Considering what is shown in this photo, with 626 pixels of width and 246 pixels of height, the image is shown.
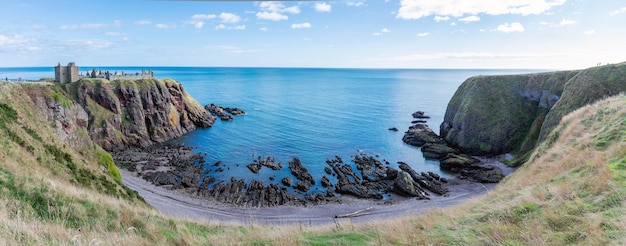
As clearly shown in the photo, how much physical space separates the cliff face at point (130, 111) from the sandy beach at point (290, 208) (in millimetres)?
18822

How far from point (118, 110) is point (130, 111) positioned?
2.24 metres

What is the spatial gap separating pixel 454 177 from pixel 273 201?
1036 inches

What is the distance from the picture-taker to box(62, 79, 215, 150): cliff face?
55.7 metres

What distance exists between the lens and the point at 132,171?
4566cm

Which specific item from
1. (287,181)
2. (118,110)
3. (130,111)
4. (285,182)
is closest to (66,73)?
(118,110)

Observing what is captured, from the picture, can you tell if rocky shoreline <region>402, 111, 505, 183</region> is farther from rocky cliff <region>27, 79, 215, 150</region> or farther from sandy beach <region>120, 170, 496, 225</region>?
rocky cliff <region>27, 79, 215, 150</region>

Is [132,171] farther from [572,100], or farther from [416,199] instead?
[572,100]

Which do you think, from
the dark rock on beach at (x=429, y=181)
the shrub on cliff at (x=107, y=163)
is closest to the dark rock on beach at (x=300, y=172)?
the dark rock on beach at (x=429, y=181)

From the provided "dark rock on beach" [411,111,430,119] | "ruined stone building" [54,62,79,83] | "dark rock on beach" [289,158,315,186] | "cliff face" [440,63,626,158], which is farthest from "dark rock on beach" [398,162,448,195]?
"ruined stone building" [54,62,79,83]

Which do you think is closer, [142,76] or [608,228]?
[608,228]

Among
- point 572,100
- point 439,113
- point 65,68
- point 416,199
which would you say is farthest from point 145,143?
point 439,113

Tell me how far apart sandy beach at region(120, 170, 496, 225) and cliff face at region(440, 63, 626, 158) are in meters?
18.6

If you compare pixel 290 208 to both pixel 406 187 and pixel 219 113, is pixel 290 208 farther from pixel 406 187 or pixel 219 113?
pixel 219 113

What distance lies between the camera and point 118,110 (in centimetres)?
5931
